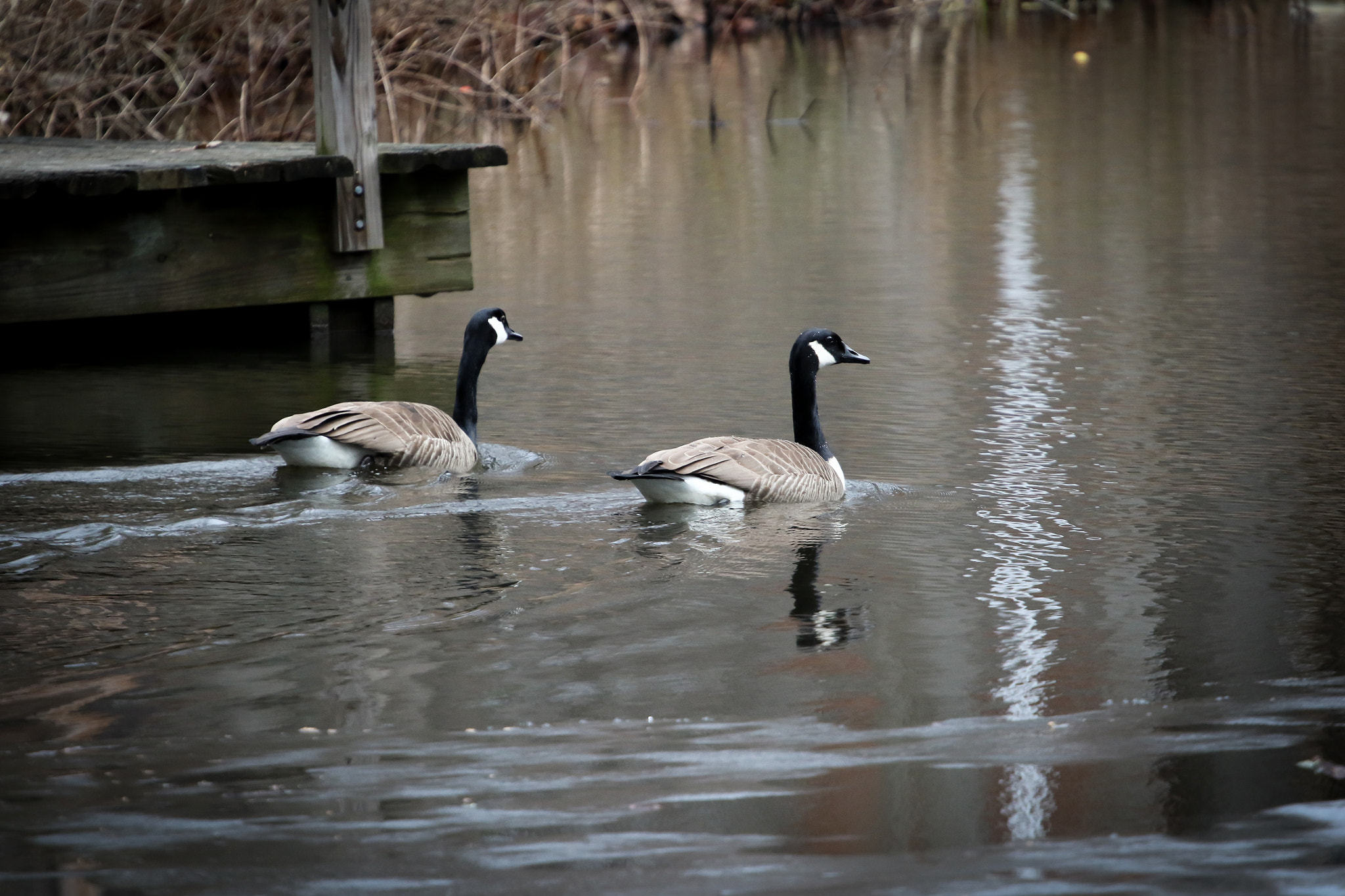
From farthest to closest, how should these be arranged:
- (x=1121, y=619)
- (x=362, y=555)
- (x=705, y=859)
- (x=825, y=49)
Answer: (x=825, y=49) < (x=362, y=555) < (x=1121, y=619) < (x=705, y=859)

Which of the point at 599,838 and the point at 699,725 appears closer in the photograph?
the point at 599,838

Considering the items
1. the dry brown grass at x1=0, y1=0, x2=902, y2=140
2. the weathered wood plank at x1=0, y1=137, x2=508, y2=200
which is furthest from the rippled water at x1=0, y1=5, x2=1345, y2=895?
the dry brown grass at x1=0, y1=0, x2=902, y2=140

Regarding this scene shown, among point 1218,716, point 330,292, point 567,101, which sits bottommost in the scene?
point 1218,716

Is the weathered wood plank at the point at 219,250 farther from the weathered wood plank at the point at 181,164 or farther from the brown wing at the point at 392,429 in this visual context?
the brown wing at the point at 392,429

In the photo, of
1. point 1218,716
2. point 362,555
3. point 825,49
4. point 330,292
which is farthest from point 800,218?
point 825,49

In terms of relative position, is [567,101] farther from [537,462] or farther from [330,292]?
[537,462]

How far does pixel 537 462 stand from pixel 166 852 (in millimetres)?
4453

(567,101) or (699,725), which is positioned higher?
(567,101)

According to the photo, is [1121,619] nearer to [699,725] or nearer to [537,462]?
[699,725]

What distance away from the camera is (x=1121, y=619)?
568cm

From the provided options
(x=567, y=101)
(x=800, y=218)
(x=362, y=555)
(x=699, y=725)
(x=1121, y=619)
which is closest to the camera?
(x=699, y=725)

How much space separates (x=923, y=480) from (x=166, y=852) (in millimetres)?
4572

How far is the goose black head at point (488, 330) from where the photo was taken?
8.68 metres

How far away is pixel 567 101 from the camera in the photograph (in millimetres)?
26422
